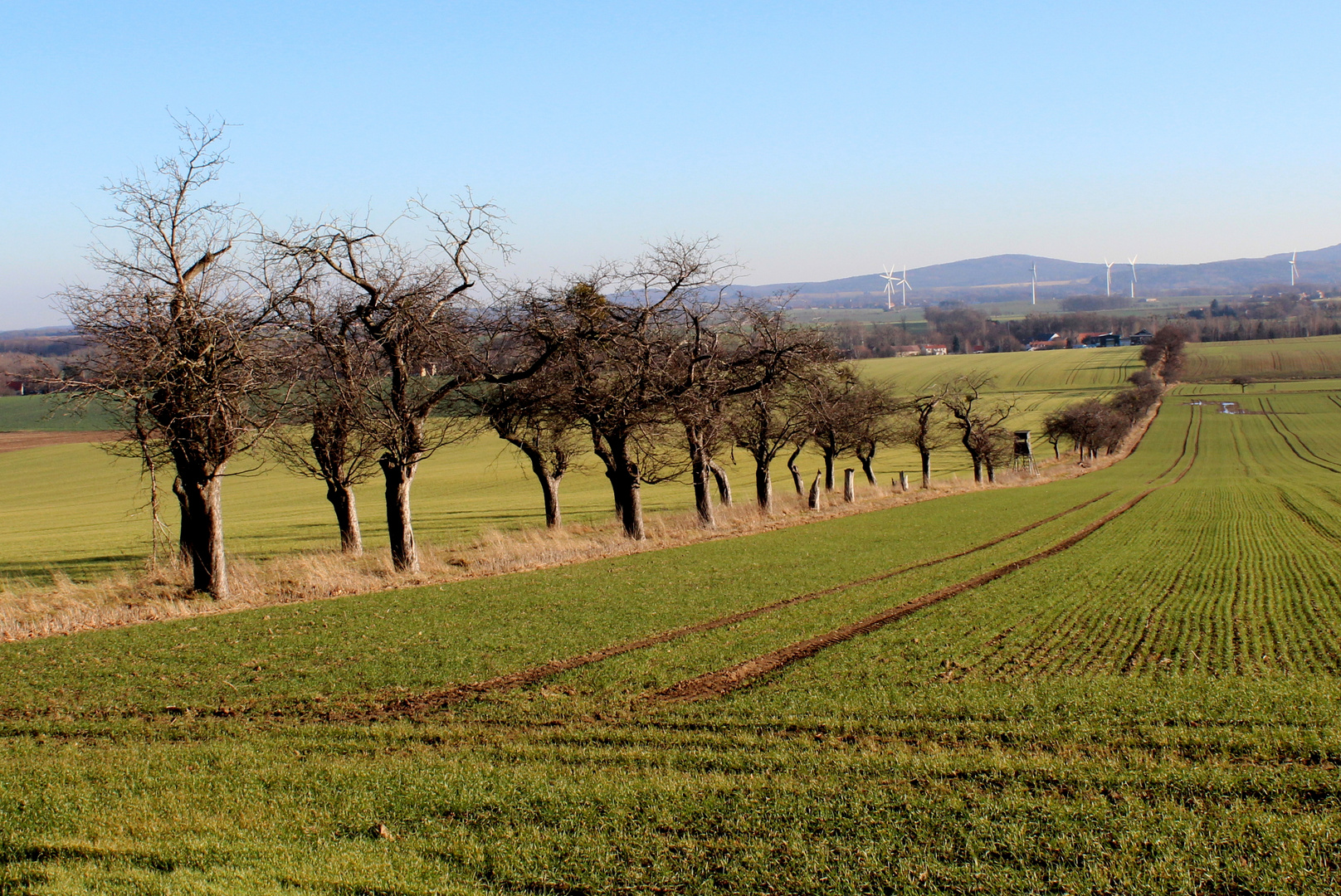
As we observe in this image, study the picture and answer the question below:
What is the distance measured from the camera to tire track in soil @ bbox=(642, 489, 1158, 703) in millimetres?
10023

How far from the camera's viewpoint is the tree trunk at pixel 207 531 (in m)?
16.9

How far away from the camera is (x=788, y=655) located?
1154cm

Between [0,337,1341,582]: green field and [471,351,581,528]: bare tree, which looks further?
[0,337,1341,582]: green field

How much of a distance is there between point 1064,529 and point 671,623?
1726 cm

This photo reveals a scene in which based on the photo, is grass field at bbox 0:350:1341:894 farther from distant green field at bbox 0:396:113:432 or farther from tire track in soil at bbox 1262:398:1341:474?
distant green field at bbox 0:396:113:432

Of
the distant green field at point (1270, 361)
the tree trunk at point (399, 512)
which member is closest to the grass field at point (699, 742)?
the tree trunk at point (399, 512)

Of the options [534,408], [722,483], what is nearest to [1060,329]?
[722,483]

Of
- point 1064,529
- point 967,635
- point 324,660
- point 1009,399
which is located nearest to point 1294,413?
point 1009,399

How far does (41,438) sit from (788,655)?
83473mm

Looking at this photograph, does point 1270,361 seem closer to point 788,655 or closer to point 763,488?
point 763,488

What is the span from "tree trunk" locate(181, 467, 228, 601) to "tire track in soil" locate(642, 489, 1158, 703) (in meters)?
10.8

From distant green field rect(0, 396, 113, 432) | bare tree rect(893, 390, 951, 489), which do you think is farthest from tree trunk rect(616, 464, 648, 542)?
distant green field rect(0, 396, 113, 432)

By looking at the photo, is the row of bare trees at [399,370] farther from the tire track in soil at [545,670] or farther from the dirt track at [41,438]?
the dirt track at [41,438]

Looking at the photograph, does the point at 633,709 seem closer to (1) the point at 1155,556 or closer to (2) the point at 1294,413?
(1) the point at 1155,556
